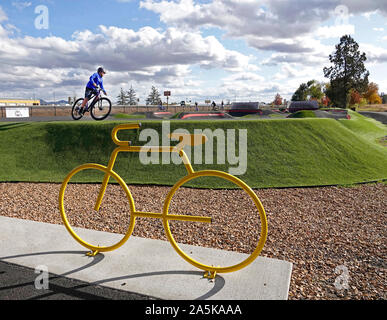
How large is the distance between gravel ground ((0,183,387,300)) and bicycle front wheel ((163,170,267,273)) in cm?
2

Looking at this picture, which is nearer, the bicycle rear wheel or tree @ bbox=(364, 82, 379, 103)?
the bicycle rear wheel

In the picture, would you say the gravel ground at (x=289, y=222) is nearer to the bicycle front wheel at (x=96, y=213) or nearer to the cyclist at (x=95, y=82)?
the bicycle front wheel at (x=96, y=213)

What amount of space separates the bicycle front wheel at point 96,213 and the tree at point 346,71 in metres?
66.8

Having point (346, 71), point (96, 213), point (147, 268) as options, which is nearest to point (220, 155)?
point (96, 213)

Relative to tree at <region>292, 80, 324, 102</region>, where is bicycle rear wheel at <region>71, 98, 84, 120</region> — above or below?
below

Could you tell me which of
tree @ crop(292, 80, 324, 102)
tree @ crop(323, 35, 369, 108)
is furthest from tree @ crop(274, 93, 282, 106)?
tree @ crop(323, 35, 369, 108)

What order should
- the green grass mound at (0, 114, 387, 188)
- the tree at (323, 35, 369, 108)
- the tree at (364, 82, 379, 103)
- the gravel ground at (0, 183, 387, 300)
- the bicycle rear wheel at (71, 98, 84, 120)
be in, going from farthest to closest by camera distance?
the tree at (364, 82, 379, 103) < the tree at (323, 35, 369, 108) < the bicycle rear wheel at (71, 98, 84, 120) < the green grass mound at (0, 114, 387, 188) < the gravel ground at (0, 183, 387, 300)

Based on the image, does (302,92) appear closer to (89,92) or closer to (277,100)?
(277,100)

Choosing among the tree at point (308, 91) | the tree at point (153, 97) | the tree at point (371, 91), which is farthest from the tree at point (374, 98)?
the tree at point (153, 97)

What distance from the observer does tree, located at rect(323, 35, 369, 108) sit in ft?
205

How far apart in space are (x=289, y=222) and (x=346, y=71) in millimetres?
67898

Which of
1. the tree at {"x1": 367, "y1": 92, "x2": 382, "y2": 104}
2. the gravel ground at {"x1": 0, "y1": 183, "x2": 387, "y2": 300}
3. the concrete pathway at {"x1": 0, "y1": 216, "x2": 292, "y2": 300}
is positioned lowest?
the gravel ground at {"x1": 0, "y1": 183, "x2": 387, "y2": 300}

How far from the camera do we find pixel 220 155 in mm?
11203

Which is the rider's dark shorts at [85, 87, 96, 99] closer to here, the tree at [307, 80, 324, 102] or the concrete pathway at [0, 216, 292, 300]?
the concrete pathway at [0, 216, 292, 300]
